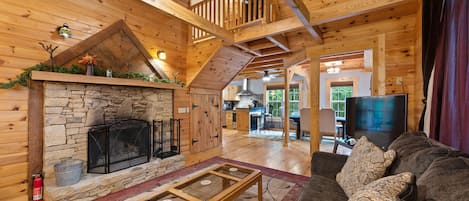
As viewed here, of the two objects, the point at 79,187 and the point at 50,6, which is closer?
the point at 79,187

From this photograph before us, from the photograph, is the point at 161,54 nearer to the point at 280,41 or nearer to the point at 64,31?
the point at 64,31

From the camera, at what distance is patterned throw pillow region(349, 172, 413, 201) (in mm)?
706

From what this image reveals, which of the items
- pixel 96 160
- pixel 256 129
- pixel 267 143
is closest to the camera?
pixel 96 160

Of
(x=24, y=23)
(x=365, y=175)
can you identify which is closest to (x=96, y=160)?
(x=24, y=23)

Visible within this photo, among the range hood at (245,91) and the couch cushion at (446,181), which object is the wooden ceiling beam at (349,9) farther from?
the range hood at (245,91)

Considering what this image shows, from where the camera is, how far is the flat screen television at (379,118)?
6.86 ft

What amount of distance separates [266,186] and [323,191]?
3.91 ft

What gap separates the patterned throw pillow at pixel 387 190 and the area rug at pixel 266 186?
1.61 metres

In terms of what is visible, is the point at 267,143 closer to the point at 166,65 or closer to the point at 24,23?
the point at 166,65

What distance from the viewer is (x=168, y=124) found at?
3525 mm

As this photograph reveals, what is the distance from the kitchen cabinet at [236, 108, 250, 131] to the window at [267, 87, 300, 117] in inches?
52.3

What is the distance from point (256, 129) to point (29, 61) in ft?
21.5

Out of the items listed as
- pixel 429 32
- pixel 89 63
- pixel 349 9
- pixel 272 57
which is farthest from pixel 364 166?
pixel 272 57

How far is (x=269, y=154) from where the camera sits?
4090mm
